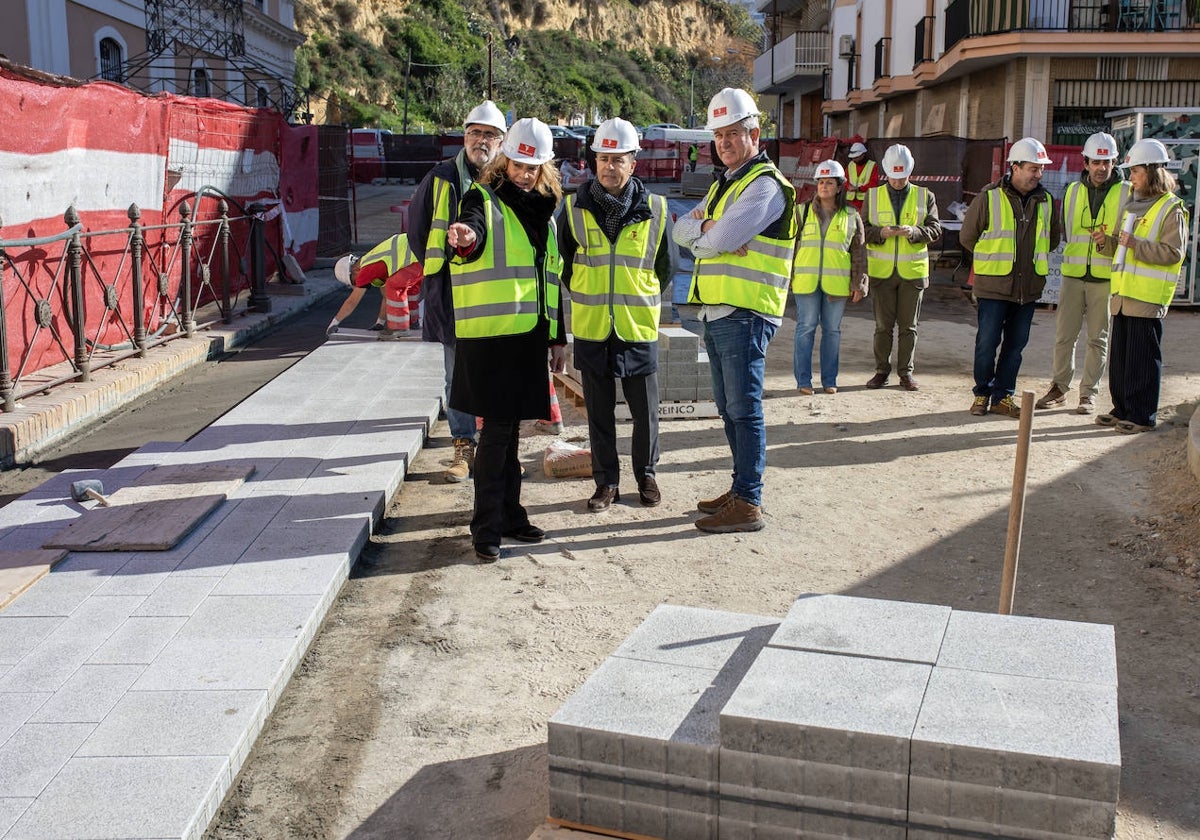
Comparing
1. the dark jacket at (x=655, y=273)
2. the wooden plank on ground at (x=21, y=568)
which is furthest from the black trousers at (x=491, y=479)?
the wooden plank on ground at (x=21, y=568)

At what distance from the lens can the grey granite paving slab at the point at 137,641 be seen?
15.3ft

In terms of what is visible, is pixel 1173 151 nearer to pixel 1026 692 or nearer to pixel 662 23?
pixel 1026 692

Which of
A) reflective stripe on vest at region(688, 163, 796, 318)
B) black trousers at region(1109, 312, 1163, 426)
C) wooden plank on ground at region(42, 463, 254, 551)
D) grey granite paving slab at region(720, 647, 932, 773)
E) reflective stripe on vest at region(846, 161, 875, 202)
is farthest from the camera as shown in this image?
reflective stripe on vest at region(846, 161, 875, 202)

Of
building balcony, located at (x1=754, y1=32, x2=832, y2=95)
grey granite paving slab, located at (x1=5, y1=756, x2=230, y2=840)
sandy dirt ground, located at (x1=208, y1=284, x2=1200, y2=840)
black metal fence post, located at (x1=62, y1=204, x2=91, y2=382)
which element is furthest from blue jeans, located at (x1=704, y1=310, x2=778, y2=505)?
building balcony, located at (x1=754, y1=32, x2=832, y2=95)

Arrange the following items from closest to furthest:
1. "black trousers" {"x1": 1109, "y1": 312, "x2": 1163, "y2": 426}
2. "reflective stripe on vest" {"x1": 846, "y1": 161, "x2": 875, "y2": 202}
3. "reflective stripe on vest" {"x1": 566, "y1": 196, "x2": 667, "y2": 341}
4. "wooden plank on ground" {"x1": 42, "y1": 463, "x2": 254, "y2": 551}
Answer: "wooden plank on ground" {"x1": 42, "y1": 463, "x2": 254, "y2": 551} → "reflective stripe on vest" {"x1": 566, "y1": 196, "x2": 667, "y2": 341} → "black trousers" {"x1": 1109, "y1": 312, "x2": 1163, "y2": 426} → "reflective stripe on vest" {"x1": 846, "y1": 161, "x2": 875, "y2": 202}

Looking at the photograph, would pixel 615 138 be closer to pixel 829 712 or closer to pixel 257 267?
pixel 829 712

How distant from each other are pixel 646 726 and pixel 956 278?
18.2m

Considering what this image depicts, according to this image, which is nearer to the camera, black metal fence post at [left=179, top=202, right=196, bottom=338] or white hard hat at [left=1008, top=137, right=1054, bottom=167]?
white hard hat at [left=1008, top=137, right=1054, bottom=167]

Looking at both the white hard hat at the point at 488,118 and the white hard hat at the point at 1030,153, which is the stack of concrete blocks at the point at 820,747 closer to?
the white hard hat at the point at 488,118

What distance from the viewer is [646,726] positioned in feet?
11.2

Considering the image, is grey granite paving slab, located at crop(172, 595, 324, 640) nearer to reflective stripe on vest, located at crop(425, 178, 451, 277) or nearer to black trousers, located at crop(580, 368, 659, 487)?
black trousers, located at crop(580, 368, 659, 487)

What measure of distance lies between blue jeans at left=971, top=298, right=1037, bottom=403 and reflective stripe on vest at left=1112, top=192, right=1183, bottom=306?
2.72 ft

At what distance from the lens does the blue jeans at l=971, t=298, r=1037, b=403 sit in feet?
31.8

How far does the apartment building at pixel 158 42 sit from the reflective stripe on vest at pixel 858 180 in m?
11.4
